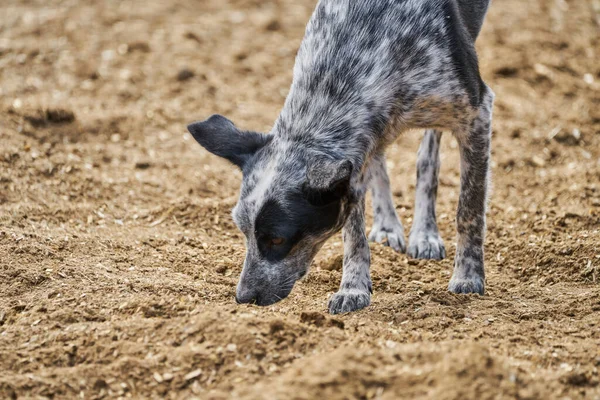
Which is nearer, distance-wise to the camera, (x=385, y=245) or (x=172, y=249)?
(x=172, y=249)

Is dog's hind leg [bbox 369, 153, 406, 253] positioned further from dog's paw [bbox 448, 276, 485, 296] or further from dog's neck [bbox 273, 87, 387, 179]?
dog's neck [bbox 273, 87, 387, 179]

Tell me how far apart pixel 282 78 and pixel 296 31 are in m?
1.63

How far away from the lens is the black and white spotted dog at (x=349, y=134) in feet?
15.2

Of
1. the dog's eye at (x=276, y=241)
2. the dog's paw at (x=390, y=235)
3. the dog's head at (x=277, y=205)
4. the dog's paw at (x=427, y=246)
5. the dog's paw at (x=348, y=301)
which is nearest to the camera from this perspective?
the dog's head at (x=277, y=205)

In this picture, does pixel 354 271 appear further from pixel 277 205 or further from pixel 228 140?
pixel 228 140

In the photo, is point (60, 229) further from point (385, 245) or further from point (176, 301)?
point (385, 245)

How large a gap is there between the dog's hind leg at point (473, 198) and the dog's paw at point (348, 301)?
65cm

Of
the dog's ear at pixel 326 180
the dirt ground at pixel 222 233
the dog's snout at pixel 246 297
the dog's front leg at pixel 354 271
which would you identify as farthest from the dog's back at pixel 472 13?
the dog's snout at pixel 246 297

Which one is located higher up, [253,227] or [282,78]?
[282,78]

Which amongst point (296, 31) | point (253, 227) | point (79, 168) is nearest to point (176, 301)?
point (253, 227)

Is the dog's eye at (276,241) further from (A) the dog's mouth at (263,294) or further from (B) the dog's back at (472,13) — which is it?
(B) the dog's back at (472,13)

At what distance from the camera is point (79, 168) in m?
7.23

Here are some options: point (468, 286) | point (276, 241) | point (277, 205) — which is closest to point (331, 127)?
point (277, 205)

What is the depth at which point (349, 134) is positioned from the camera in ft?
15.7
